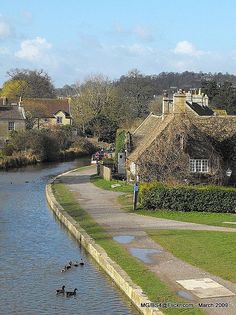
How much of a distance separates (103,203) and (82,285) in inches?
634

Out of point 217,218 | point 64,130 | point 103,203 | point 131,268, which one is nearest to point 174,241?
point 131,268

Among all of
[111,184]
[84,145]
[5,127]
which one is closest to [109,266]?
[111,184]

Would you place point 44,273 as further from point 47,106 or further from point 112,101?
point 47,106

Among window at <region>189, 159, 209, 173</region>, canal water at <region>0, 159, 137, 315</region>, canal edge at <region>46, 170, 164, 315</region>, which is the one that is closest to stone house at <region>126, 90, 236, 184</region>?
window at <region>189, 159, 209, 173</region>

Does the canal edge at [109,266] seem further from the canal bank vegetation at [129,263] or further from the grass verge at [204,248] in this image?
the grass verge at [204,248]

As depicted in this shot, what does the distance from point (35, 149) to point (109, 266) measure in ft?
176

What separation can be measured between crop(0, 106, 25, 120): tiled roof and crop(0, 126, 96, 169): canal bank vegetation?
4585mm

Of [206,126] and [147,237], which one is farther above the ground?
[206,126]

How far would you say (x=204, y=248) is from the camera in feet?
71.4

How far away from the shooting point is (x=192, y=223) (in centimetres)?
2781

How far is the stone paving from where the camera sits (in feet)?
52.0

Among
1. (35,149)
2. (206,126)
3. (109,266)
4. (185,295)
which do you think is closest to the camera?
(185,295)

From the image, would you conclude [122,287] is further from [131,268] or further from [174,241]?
[174,241]

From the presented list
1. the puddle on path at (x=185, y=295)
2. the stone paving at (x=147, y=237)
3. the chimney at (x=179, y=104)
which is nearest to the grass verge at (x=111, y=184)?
the stone paving at (x=147, y=237)
